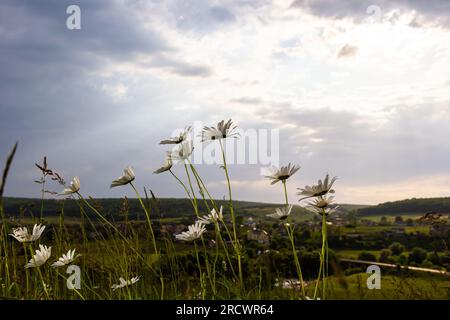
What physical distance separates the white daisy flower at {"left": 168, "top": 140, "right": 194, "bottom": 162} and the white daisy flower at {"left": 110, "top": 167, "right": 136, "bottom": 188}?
0.33m

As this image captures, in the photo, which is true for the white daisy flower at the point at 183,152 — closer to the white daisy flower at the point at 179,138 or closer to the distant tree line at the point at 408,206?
the white daisy flower at the point at 179,138

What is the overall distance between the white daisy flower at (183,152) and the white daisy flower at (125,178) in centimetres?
33

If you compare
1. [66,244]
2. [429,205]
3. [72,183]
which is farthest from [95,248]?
[429,205]

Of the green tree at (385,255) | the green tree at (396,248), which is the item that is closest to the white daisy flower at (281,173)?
the green tree at (385,255)

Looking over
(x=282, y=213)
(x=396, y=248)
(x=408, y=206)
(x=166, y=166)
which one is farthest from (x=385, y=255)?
(x=408, y=206)

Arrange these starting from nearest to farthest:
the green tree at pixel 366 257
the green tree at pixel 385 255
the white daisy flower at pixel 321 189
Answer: the white daisy flower at pixel 321 189, the green tree at pixel 366 257, the green tree at pixel 385 255

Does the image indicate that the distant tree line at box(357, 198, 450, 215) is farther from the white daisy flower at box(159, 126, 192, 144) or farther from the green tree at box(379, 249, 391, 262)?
the white daisy flower at box(159, 126, 192, 144)

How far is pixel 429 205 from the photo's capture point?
8956 cm

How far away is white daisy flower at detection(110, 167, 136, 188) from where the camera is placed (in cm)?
377

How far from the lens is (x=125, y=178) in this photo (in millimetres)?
3791

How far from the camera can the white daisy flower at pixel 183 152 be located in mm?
3636

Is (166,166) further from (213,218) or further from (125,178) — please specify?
(213,218)
